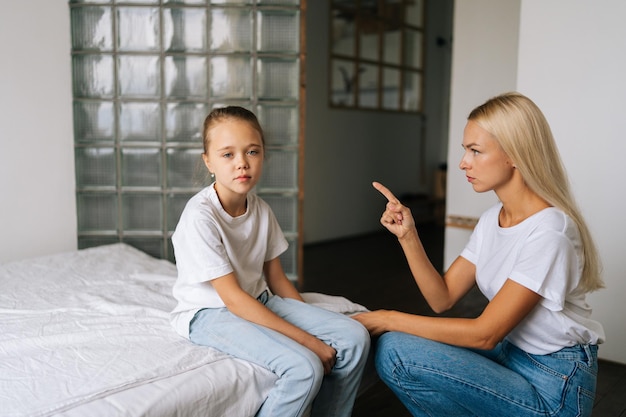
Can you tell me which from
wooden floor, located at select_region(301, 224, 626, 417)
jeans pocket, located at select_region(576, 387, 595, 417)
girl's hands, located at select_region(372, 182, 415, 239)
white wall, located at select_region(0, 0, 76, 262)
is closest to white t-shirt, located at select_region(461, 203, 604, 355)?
jeans pocket, located at select_region(576, 387, 595, 417)

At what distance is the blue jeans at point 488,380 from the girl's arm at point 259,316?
16cm

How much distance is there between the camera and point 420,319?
1.42m

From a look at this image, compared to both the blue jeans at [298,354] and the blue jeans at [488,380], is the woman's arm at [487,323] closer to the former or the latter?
the blue jeans at [488,380]

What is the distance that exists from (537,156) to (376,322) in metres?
0.58

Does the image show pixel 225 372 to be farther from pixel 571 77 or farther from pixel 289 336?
pixel 571 77

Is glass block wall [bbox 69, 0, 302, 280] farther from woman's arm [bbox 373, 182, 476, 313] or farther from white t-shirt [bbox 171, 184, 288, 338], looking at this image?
woman's arm [bbox 373, 182, 476, 313]

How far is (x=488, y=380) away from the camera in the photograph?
133 cm

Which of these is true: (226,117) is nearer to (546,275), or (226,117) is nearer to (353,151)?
(546,275)

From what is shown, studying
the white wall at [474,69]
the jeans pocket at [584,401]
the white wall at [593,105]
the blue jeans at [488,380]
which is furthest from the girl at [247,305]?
the white wall at [474,69]

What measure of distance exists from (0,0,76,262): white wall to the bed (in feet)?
2.60

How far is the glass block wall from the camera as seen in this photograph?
2.83 meters

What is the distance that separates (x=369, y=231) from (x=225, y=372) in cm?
433

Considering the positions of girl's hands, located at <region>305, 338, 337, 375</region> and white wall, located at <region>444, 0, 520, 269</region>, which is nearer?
girl's hands, located at <region>305, 338, 337, 375</region>

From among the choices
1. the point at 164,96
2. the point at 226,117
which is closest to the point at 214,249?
the point at 226,117
